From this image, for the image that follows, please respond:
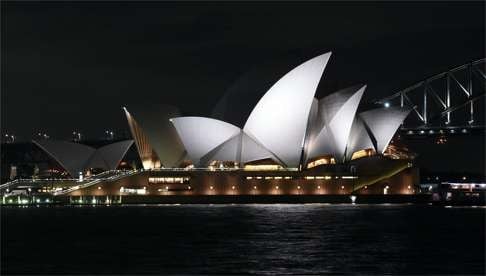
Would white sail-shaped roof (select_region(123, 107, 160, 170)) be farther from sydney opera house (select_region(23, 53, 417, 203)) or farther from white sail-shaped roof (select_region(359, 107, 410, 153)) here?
white sail-shaped roof (select_region(359, 107, 410, 153))

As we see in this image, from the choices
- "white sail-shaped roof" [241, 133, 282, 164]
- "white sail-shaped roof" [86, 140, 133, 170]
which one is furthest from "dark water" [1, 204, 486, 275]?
"white sail-shaped roof" [86, 140, 133, 170]

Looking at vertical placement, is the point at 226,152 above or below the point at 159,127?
below

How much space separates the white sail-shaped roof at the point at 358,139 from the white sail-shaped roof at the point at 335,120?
2.15 meters

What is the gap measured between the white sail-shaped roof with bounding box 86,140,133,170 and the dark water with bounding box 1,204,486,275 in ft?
125

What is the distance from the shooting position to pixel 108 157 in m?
119

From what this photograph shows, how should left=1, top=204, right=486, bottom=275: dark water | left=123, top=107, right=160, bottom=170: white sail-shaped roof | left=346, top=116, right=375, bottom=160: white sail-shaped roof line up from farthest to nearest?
left=123, top=107, right=160, bottom=170: white sail-shaped roof < left=346, top=116, right=375, bottom=160: white sail-shaped roof < left=1, top=204, right=486, bottom=275: dark water

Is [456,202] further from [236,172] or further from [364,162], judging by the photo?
[236,172]

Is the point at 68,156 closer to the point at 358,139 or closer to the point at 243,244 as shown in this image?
the point at 358,139

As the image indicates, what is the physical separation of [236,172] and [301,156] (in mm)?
7417

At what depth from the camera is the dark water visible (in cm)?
4450

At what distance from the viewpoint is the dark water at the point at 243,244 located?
44500mm

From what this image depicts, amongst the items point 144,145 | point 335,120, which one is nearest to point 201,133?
point 144,145

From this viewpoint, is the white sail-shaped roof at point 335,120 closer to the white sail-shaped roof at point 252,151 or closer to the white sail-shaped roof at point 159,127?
the white sail-shaped roof at point 252,151

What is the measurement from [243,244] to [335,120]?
44092 mm
